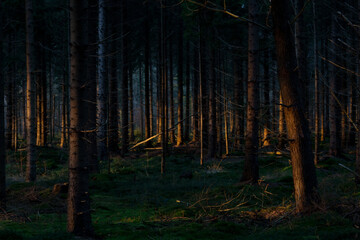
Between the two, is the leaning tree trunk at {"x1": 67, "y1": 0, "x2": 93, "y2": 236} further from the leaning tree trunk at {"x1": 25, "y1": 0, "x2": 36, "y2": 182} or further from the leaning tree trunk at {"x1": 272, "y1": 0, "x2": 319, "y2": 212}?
the leaning tree trunk at {"x1": 25, "y1": 0, "x2": 36, "y2": 182}

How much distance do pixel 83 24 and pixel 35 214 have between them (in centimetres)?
481

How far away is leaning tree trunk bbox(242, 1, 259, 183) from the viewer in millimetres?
11016

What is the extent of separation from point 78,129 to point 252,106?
668cm

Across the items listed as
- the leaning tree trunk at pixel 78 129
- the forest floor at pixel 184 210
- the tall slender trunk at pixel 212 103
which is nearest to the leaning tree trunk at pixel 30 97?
the forest floor at pixel 184 210

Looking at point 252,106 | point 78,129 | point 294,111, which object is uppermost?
point 252,106

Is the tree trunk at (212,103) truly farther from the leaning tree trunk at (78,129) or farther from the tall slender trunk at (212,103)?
the leaning tree trunk at (78,129)

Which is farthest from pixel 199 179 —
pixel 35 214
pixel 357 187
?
pixel 35 214

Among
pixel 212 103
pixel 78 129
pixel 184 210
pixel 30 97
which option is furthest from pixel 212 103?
pixel 78 129

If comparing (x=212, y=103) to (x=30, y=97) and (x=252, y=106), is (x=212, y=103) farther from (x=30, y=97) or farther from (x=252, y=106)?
(x=30, y=97)

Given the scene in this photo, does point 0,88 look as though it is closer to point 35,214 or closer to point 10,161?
point 35,214

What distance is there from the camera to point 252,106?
36.1 ft

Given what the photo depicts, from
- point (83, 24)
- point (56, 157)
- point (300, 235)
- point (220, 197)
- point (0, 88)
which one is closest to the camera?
point (300, 235)

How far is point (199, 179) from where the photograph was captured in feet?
43.7

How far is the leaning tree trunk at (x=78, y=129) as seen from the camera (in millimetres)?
5703
